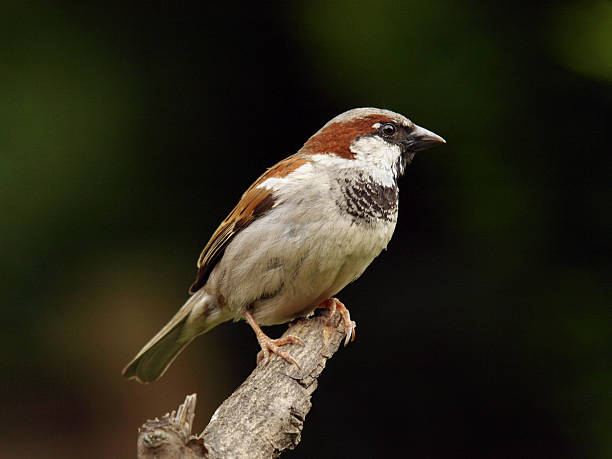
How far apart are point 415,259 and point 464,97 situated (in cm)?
71

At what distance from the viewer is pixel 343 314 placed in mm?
2348

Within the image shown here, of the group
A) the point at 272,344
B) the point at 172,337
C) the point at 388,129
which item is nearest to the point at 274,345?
the point at 272,344

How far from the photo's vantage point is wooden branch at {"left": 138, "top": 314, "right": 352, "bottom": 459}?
4.82ft

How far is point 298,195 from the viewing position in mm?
2242

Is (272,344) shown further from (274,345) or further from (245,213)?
(245,213)

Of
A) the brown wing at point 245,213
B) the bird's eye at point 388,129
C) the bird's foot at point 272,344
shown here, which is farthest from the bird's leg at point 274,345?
the bird's eye at point 388,129

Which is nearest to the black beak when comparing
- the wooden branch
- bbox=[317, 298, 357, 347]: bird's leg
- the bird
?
the bird

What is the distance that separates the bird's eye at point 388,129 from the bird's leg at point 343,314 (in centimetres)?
56

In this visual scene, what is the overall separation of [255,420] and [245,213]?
2.67ft

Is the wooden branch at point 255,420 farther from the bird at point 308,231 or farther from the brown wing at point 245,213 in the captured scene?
the brown wing at point 245,213

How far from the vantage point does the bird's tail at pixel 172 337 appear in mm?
2559

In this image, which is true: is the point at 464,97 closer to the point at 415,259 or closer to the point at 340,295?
the point at 415,259

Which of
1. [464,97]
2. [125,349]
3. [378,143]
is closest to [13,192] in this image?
[125,349]

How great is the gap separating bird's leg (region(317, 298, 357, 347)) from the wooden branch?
0.51ft
